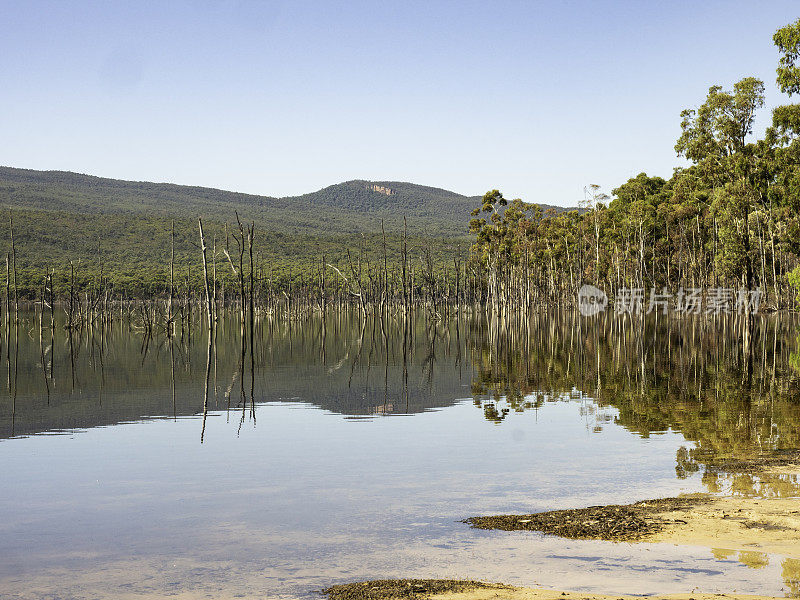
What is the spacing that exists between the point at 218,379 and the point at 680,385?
13.9 metres

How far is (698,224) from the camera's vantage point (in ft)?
223

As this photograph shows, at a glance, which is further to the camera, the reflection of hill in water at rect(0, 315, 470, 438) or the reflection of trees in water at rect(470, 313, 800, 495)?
the reflection of hill in water at rect(0, 315, 470, 438)

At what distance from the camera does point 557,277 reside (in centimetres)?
9606

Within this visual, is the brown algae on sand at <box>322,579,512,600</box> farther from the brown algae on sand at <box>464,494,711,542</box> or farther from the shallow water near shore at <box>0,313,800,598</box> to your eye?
the brown algae on sand at <box>464,494,711,542</box>

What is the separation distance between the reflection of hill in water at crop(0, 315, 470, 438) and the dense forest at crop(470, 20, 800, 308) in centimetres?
1712

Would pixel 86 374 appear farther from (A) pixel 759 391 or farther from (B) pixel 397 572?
(B) pixel 397 572

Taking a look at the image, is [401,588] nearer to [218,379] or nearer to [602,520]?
[602,520]

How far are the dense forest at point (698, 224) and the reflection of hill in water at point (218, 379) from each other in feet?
56.2

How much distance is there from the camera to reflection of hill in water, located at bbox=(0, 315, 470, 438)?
19516mm

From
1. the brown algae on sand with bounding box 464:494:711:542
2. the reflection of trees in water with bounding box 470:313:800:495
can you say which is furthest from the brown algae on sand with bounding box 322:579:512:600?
the reflection of trees in water with bounding box 470:313:800:495

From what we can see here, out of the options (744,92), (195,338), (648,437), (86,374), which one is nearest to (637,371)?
(648,437)

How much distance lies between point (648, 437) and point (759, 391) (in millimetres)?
7008

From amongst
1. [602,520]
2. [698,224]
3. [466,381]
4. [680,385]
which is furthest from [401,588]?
[698,224]

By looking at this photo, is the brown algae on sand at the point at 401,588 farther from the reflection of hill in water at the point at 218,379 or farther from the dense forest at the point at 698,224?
the dense forest at the point at 698,224
